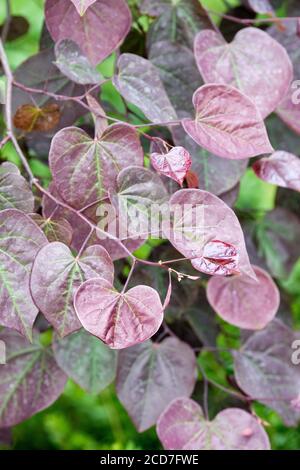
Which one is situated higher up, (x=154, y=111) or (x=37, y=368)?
(x=154, y=111)

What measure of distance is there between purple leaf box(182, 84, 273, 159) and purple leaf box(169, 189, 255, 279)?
6 centimetres

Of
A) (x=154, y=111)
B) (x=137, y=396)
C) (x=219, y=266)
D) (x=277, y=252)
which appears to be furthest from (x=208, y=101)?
(x=277, y=252)

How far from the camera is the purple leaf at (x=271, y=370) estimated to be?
850mm

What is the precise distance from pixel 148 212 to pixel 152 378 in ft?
0.94

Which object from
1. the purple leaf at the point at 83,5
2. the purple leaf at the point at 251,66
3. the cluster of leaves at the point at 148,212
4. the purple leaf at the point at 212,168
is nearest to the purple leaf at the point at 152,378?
the cluster of leaves at the point at 148,212

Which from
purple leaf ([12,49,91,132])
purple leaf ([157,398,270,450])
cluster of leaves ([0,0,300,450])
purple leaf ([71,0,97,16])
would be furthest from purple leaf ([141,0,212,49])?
purple leaf ([157,398,270,450])

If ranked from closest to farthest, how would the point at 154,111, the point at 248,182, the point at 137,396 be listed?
the point at 154,111 < the point at 137,396 < the point at 248,182

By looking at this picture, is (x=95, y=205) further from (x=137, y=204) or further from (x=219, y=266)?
(x=219, y=266)

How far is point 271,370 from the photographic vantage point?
0.87 m

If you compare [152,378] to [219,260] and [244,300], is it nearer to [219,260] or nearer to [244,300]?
[244,300]

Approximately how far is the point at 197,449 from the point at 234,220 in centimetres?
31

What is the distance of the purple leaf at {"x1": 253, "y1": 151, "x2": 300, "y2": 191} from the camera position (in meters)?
0.75

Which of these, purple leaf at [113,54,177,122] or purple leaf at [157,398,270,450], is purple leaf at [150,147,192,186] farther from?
purple leaf at [157,398,270,450]

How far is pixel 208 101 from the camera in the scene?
0.66 meters
